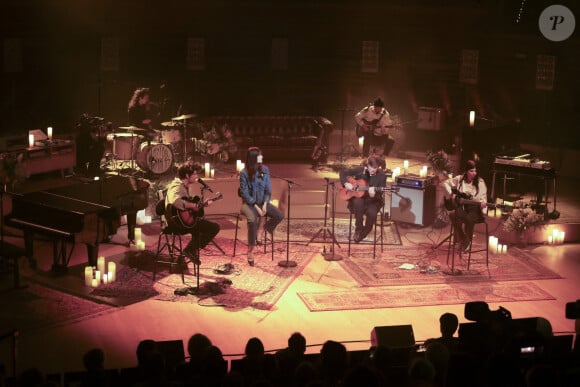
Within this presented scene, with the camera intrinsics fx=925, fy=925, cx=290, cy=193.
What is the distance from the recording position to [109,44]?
1961cm

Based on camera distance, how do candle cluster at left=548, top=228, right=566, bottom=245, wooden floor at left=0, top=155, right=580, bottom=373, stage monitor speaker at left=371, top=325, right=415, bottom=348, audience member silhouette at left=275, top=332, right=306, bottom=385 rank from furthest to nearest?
candle cluster at left=548, top=228, right=566, bottom=245
wooden floor at left=0, top=155, right=580, bottom=373
stage monitor speaker at left=371, top=325, right=415, bottom=348
audience member silhouette at left=275, top=332, right=306, bottom=385

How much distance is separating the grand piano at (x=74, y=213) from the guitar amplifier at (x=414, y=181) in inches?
178

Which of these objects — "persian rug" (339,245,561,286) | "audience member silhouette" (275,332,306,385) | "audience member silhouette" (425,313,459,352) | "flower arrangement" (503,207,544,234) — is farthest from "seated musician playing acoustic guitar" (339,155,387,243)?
"audience member silhouette" (275,332,306,385)

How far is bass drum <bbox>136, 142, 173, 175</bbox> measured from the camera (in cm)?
1511

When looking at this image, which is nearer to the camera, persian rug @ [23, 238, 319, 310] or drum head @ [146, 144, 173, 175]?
persian rug @ [23, 238, 319, 310]

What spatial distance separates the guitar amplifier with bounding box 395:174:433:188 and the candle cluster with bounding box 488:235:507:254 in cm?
157

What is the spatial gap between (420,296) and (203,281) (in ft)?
9.16

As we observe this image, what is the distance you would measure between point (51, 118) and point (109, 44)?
2.00 m

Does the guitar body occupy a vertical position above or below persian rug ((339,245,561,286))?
above

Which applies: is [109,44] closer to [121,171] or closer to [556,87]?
[121,171]

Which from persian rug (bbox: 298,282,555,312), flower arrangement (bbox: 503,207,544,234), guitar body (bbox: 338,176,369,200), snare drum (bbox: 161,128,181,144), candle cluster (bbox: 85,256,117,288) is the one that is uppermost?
snare drum (bbox: 161,128,181,144)

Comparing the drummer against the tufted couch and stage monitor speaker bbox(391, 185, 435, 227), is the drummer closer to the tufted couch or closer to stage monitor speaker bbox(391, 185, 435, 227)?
the tufted couch

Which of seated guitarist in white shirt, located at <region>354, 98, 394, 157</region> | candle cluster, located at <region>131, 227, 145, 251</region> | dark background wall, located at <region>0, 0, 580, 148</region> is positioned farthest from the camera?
dark background wall, located at <region>0, 0, 580, 148</region>

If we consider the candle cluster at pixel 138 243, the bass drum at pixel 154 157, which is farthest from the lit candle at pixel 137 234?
the bass drum at pixel 154 157
